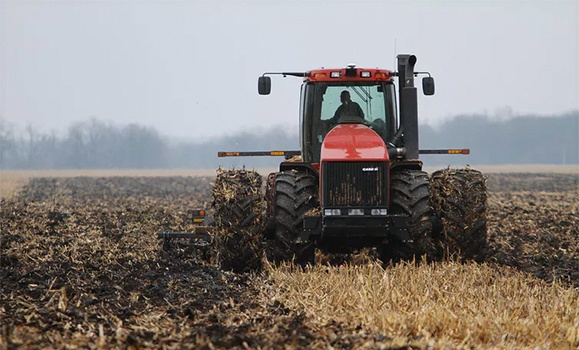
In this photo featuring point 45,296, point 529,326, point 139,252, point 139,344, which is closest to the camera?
point 139,344

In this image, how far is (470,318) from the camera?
8125 mm

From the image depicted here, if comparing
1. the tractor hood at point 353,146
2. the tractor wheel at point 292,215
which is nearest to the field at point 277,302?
the tractor wheel at point 292,215

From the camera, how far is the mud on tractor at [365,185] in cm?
1208

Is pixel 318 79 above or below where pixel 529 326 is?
above

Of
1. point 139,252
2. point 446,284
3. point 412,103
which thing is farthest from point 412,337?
point 139,252

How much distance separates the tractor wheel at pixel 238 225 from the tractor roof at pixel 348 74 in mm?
2012

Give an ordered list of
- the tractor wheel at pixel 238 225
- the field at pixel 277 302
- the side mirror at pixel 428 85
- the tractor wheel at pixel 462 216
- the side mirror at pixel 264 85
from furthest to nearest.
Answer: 1. the side mirror at pixel 428 85
2. the side mirror at pixel 264 85
3. the tractor wheel at pixel 462 216
4. the tractor wheel at pixel 238 225
5. the field at pixel 277 302

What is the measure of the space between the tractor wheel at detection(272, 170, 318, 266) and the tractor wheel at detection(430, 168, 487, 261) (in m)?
1.83

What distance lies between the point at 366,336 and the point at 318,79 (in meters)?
6.41

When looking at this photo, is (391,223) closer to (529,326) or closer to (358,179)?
(358,179)

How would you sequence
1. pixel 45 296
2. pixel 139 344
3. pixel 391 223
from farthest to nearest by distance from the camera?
1. pixel 391 223
2. pixel 45 296
3. pixel 139 344

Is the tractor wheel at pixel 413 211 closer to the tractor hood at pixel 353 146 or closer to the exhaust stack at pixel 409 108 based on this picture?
the tractor hood at pixel 353 146

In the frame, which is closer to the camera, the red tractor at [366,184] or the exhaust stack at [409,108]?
the red tractor at [366,184]

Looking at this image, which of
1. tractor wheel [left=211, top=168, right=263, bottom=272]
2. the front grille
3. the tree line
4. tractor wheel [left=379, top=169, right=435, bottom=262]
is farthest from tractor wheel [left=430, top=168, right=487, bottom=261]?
the tree line
